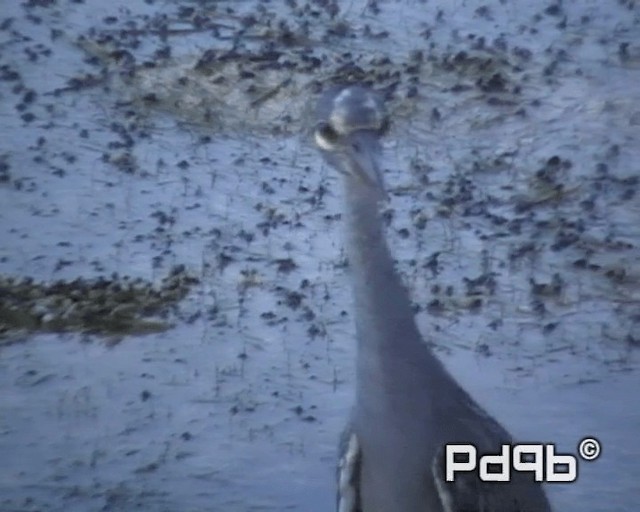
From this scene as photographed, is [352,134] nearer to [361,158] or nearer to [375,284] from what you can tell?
[361,158]

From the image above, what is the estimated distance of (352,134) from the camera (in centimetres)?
262

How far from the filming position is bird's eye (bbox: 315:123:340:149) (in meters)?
2.62

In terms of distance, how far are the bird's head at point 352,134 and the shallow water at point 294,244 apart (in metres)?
0.79

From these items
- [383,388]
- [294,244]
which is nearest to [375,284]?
[383,388]

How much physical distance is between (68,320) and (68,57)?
1522 mm

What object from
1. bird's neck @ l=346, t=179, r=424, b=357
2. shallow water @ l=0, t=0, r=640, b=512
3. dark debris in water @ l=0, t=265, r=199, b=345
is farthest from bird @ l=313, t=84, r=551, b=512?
dark debris in water @ l=0, t=265, r=199, b=345

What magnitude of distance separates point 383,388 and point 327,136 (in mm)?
478

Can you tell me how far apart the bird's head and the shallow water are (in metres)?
0.79

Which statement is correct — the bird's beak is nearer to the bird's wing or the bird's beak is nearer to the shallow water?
the bird's wing

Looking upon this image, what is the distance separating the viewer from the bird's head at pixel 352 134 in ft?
8.52

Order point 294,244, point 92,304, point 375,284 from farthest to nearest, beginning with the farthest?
point 294,244 < point 92,304 < point 375,284

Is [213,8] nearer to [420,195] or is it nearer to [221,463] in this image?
[420,195]

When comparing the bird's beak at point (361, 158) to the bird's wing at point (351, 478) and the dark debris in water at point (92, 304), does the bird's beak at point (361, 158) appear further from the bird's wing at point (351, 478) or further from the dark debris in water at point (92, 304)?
the dark debris in water at point (92, 304)

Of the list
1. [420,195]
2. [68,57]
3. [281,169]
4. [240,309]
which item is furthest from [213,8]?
[240,309]
